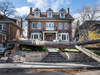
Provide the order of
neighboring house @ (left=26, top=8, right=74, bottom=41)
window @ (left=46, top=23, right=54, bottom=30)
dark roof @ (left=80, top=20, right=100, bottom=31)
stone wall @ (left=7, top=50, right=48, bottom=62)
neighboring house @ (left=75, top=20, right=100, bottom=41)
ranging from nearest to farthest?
stone wall @ (left=7, top=50, right=48, bottom=62) < neighboring house @ (left=75, top=20, right=100, bottom=41) < dark roof @ (left=80, top=20, right=100, bottom=31) < neighboring house @ (left=26, top=8, right=74, bottom=41) < window @ (left=46, top=23, right=54, bottom=30)

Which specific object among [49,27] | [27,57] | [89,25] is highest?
[49,27]

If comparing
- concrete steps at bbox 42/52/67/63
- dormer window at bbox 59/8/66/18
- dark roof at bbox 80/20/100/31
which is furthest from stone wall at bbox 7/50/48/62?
dormer window at bbox 59/8/66/18

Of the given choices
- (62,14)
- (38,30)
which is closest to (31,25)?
(38,30)

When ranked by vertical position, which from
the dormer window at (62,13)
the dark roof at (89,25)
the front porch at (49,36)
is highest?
the dormer window at (62,13)

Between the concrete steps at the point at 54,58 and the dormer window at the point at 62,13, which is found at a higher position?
the dormer window at the point at 62,13

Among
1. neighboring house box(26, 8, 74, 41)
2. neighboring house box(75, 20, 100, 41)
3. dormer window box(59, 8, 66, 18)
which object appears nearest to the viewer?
neighboring house box(75, 20, 100, 41)

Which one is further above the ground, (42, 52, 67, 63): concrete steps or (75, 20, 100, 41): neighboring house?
(75, 20, 100, 41): neighboring house

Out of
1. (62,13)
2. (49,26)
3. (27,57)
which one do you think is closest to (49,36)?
(49,26)

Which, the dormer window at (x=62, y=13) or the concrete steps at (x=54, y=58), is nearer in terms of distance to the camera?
the concrete steps at (x=54, y=58)

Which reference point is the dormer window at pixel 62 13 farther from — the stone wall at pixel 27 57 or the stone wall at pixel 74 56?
the stone wall at pixel 27 57

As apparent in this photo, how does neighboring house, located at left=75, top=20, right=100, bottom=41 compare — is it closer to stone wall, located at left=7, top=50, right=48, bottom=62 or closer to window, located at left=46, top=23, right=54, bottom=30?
window, located at left=46, top=23, right=54, bottom=30

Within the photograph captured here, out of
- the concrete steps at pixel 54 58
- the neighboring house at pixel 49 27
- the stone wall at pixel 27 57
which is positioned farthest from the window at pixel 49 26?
the stone wall at pixel 27 57

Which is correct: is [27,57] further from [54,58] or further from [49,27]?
[49,27]

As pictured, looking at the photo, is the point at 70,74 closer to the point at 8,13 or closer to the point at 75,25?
the point at 75,25
